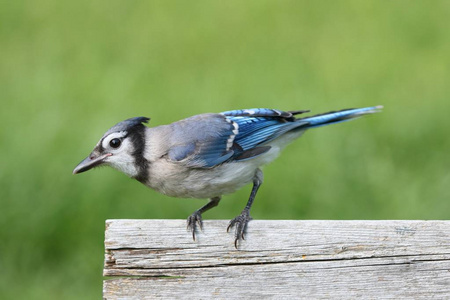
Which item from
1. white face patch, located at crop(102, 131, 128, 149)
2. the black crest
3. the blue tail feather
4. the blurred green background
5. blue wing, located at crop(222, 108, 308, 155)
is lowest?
the blurred green background

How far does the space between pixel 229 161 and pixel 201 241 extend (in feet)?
2.51

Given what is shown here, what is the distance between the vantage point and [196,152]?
3.03 meters

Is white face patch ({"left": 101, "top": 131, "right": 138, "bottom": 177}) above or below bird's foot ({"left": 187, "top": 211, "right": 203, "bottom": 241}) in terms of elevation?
above

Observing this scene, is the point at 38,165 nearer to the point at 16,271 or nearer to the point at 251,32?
the point at 16,271

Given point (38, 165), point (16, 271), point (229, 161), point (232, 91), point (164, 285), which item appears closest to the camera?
point (164, 285)

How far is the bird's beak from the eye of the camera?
289 centimetres

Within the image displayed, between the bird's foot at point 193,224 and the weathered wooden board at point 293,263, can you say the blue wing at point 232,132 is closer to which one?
the bird's foot at point 193,224

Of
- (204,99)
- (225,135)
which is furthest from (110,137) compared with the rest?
(204,99)

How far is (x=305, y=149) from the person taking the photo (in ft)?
15.0

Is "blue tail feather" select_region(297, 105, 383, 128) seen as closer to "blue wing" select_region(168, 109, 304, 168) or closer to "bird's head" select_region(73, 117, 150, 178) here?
"blue wing" select_region(168, 109, 304, 168)

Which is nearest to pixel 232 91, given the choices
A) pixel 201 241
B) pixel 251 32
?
pixel 251 32

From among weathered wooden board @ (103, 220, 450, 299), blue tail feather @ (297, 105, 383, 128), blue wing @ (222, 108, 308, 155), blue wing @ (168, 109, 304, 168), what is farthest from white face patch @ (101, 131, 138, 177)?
blue tail feather @ (297, 105, 383, 128)

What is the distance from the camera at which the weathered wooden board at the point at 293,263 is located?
231cm

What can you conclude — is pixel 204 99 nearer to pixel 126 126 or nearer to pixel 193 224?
pixel 126 126
